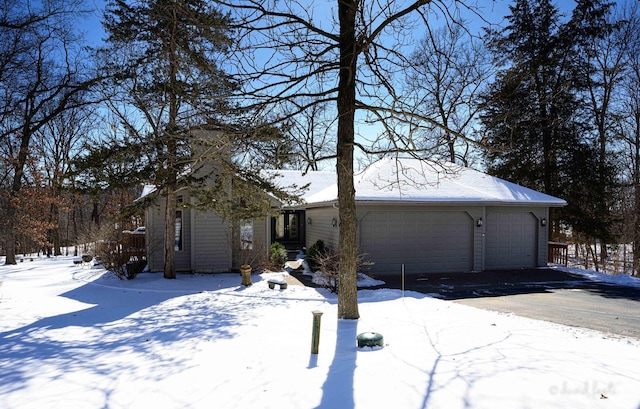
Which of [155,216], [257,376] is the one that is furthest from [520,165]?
[257,376]

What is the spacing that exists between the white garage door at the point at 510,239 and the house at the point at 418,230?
0.12 ft

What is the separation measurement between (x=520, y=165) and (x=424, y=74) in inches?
603

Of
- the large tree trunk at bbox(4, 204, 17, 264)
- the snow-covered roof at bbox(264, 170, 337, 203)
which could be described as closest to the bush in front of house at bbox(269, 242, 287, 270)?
the snow-covered roof at bbox(264, 170, 337, 203)

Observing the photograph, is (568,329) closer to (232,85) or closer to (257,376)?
(257,376)

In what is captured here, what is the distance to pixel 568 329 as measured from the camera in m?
6.39

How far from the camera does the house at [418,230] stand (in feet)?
42.0

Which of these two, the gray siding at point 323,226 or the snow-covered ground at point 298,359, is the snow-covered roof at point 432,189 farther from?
the snow-covered ground at point 298,359

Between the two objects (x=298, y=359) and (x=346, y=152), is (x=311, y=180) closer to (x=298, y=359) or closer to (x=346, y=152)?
(x=346, y=152)

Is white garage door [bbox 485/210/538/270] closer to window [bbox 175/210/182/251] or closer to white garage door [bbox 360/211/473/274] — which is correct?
white garage door [bbox 360/211/473/274]

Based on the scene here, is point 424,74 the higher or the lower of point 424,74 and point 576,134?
the lower

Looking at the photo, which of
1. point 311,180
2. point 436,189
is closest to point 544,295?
point 436,189

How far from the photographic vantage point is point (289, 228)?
2172 centimetres

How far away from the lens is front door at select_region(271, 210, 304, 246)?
842 inches

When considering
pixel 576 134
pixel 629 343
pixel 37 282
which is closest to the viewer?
pixel 629 343
